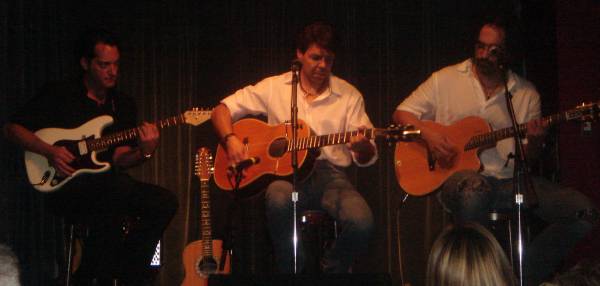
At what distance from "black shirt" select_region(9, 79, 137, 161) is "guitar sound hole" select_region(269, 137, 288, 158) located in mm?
1031

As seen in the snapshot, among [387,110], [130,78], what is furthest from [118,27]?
[387,110]

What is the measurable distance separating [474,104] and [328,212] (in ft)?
4.06

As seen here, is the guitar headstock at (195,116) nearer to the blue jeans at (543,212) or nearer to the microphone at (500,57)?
the blue jeans at (543,212)

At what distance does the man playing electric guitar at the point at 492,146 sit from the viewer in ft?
13.4

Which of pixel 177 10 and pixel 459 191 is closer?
pixel 459 191

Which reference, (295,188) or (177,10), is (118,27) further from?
(295,188)

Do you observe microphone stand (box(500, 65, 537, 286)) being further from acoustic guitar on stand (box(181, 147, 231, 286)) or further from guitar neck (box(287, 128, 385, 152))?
acoustic guitar on stand (box(181, 147, 231, 286))

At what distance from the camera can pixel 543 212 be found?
13.6ft

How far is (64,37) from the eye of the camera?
226 inches

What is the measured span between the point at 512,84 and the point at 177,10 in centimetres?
272

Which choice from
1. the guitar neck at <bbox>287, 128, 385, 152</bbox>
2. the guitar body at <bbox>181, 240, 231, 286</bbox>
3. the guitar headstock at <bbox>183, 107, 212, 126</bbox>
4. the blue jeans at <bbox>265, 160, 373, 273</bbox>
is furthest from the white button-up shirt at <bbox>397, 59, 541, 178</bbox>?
the guitar body at <bbox>181, 240, 231, 286</bbox>

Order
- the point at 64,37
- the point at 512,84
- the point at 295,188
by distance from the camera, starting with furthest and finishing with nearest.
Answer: the point at 64,37 < the point at 512,84 < the point at 295,188

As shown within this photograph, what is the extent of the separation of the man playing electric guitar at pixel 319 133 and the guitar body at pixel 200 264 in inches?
28.7

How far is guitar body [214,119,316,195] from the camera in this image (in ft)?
15.1
